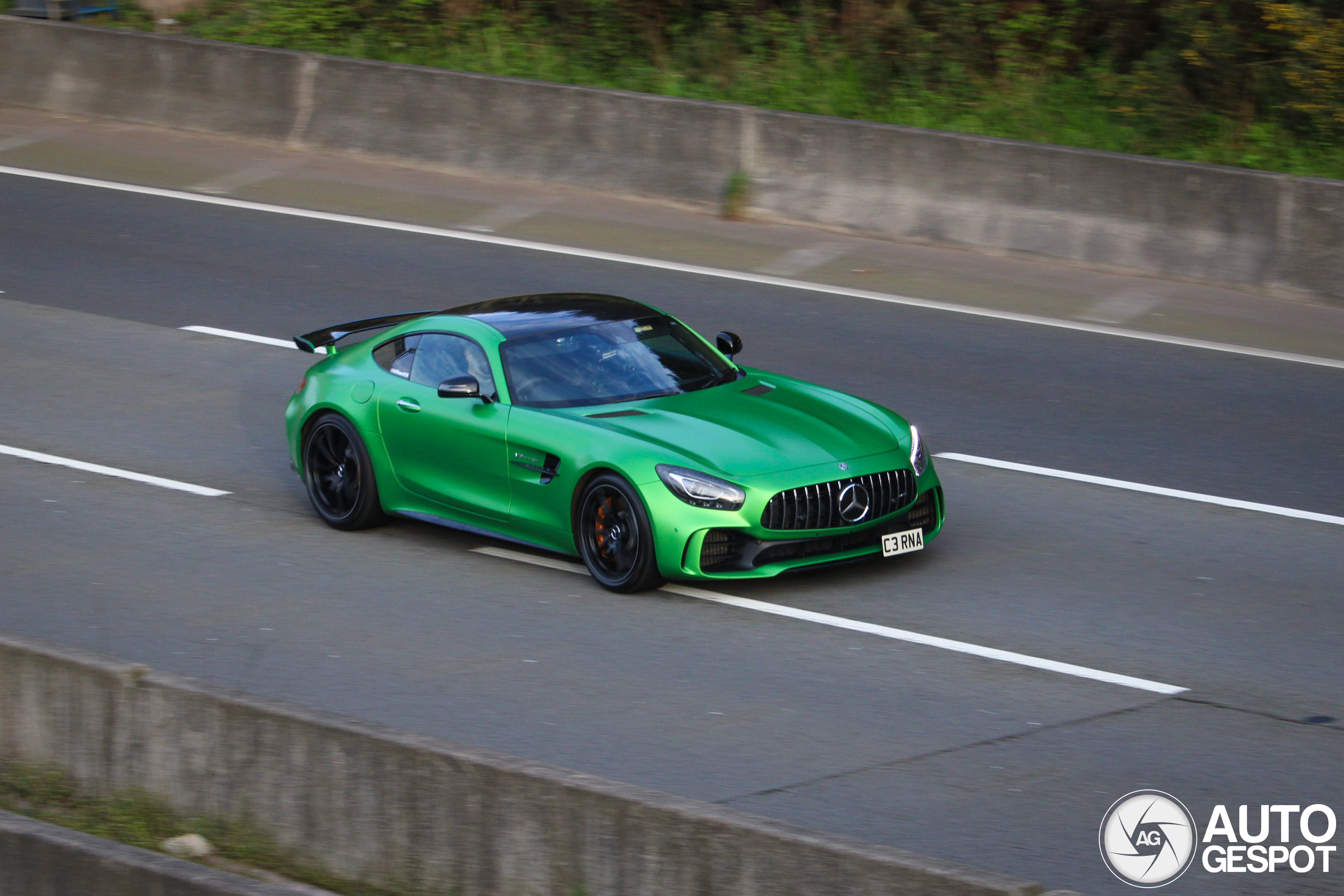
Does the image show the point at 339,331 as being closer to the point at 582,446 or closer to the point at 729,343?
the point at 729,343

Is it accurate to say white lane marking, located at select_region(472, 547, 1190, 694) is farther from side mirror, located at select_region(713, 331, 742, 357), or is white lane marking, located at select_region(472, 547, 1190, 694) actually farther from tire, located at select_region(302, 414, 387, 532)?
side mirror, located at select_region(713, 331, 742, 357)

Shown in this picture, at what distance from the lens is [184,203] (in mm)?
18562

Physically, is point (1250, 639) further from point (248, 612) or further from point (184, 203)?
point (184, 203)

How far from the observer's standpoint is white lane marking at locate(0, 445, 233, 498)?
11312mm

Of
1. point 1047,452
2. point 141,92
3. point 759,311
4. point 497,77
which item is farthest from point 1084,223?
point 141,92

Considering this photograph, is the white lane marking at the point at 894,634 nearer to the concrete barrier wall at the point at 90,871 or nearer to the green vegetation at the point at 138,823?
the green vegetation at the point at 138,823

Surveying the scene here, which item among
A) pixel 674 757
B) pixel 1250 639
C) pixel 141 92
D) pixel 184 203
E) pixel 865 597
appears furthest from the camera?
pixel 141 92

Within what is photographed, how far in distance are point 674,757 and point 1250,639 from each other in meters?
3.09

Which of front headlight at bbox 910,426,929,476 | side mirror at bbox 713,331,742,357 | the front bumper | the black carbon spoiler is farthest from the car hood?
the black carbon spoiler

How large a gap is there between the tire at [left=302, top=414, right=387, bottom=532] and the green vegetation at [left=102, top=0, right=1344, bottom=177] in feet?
31.0

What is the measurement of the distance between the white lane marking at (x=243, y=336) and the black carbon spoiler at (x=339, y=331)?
9.77 feet

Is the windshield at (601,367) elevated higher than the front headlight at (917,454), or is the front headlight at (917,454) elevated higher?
the windshield at (601,367)

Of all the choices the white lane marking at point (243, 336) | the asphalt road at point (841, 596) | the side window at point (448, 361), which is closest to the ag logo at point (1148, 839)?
the asphalt road at point (841, 596)

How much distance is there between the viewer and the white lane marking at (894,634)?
815cm
